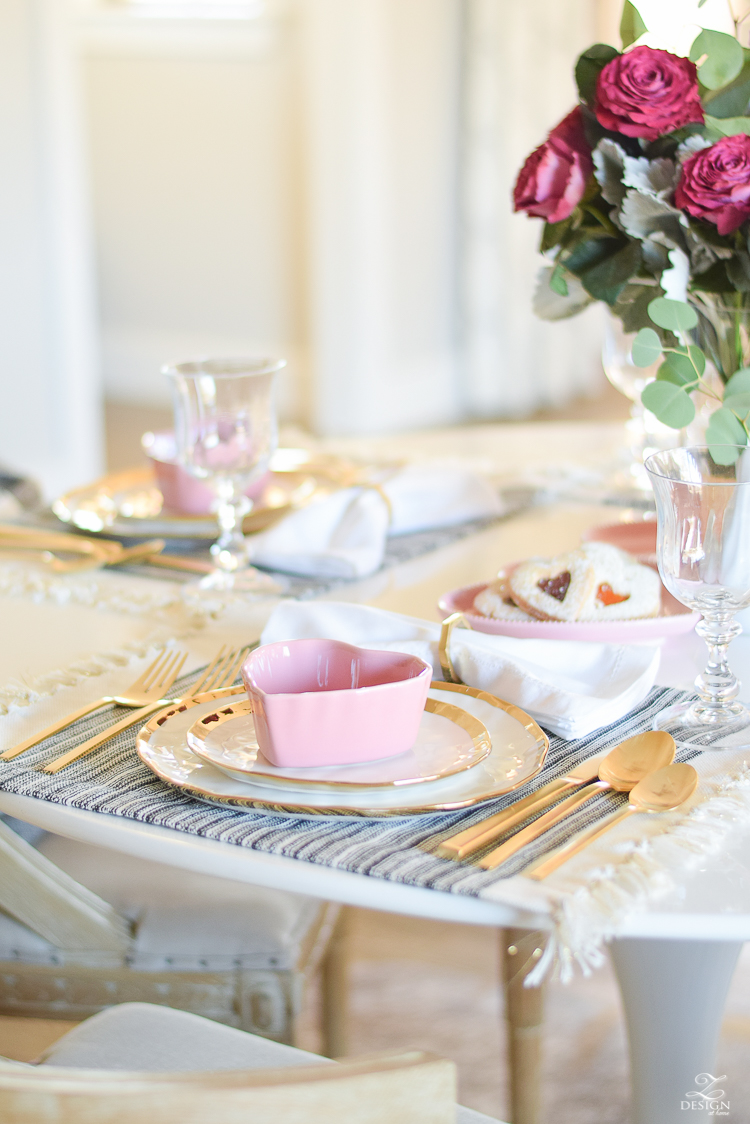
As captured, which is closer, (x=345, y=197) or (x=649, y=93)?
(x=649, y=93)

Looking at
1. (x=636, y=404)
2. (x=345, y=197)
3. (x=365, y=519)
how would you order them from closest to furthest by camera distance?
1. (x=365, y=519)
2. (x=636, y=404)
3. (x=345, y=197)

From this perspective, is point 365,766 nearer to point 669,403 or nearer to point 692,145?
point 669,403

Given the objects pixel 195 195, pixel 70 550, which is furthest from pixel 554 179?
pixel 195 195

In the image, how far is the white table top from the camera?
579mm

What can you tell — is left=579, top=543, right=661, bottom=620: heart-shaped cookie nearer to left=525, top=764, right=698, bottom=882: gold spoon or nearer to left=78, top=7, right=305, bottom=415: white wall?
left=525, top=764, right=698, bottom=882: gold spoon

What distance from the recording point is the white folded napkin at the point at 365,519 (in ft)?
3.82

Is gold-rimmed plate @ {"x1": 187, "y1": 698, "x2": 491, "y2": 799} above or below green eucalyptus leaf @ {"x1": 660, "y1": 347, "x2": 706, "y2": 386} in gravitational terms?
below

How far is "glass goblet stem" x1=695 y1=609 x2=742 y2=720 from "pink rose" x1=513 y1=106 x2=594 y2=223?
33cm

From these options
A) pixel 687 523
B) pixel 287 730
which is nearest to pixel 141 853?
pixel 287 730

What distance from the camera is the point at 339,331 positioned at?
4809 millimetres

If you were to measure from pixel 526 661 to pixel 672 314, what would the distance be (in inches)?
11.1

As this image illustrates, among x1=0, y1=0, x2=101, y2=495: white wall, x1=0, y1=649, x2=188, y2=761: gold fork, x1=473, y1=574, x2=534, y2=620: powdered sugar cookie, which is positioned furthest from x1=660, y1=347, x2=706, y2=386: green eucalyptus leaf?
x1=0, y1=0, x2=101, y2=495: white wall

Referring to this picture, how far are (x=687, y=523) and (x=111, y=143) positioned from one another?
5465mm

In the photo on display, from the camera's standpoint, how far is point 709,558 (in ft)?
2.49
